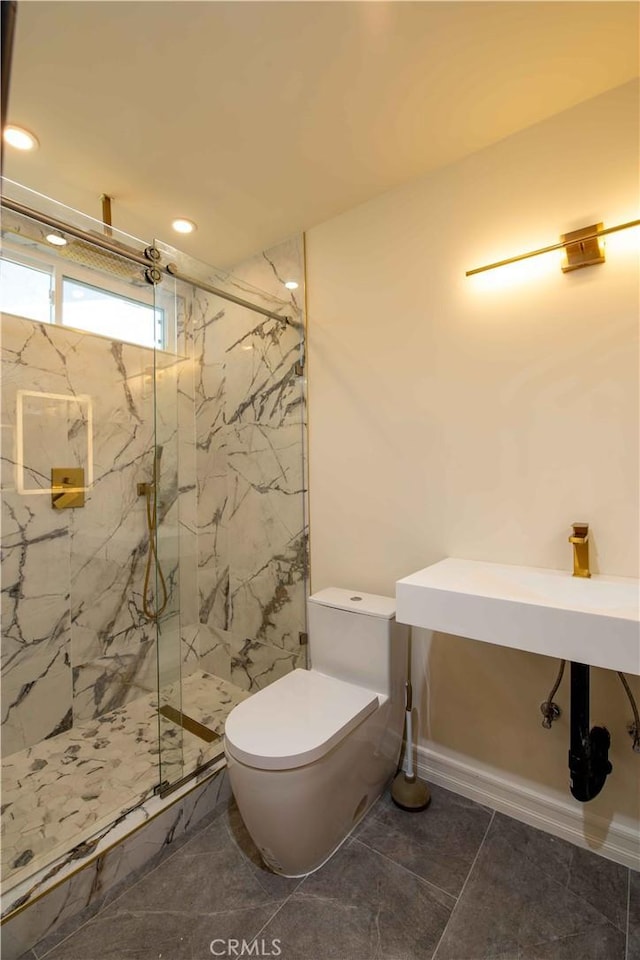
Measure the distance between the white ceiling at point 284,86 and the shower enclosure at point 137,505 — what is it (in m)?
0.29

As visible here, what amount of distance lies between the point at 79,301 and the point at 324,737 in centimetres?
225

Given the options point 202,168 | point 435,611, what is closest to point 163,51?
point 202,168

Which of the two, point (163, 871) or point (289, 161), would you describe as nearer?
point (163, 871)

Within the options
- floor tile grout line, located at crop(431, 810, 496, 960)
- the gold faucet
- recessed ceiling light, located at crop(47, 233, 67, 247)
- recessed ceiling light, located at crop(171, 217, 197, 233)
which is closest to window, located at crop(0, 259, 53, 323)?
recessed ceiling light, located at crop(47, 233, 67, 247)

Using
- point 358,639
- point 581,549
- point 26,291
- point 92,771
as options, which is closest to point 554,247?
point 581,549

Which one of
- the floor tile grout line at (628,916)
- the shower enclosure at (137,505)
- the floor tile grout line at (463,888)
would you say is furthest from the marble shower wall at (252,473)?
the floor tile grout line at (628,916)

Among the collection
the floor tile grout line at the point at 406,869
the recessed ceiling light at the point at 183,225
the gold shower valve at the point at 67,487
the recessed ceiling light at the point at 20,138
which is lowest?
the floor tile grout line at the point at 406,869

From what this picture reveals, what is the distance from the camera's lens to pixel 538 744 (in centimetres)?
157

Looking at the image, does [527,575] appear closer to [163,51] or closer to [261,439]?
[261,439]

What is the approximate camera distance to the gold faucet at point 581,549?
1.39 metres

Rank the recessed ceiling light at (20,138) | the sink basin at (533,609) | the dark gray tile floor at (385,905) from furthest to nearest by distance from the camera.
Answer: the recessed ceiling light at (20,138), the dark gray tile floor at (385,905), the sink basin at (533,609)

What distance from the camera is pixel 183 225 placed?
2.10m

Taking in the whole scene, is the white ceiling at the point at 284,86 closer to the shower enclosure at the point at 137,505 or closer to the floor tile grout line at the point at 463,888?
the shower enclosure at the point at 137,505

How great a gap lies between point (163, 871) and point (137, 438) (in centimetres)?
186
